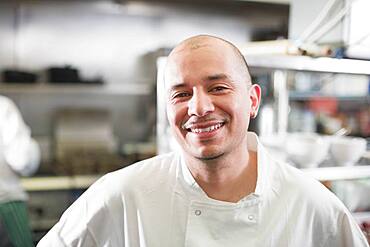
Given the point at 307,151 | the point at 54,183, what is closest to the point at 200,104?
the point at 307,151

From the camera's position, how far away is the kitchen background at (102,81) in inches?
121

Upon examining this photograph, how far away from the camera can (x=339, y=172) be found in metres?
1.17

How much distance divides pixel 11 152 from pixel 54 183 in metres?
1.02

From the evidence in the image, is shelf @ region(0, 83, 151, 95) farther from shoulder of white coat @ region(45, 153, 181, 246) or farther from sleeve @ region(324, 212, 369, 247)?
sleeve @ region(324, 212, 369, 247)

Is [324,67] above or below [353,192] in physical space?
above

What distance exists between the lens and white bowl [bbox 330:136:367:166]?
1221 mm

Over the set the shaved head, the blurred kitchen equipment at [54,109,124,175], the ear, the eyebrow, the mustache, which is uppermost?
the shaved head

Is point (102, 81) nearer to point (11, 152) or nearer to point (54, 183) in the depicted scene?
point (54, 183)

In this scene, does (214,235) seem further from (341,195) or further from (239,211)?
(341,195)

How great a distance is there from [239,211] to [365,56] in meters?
0.48

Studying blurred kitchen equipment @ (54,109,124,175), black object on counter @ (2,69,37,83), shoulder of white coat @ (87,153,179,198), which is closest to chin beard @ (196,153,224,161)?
shoulder of white coat @ (87,153,179,198)

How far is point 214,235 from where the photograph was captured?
36.4 inches

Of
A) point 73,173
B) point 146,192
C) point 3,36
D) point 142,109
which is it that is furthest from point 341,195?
point 3,36

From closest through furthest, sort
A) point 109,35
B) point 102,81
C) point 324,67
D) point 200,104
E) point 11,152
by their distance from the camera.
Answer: point 200,104
point 324,67
point 11,152
point 102,81
point 109,35
